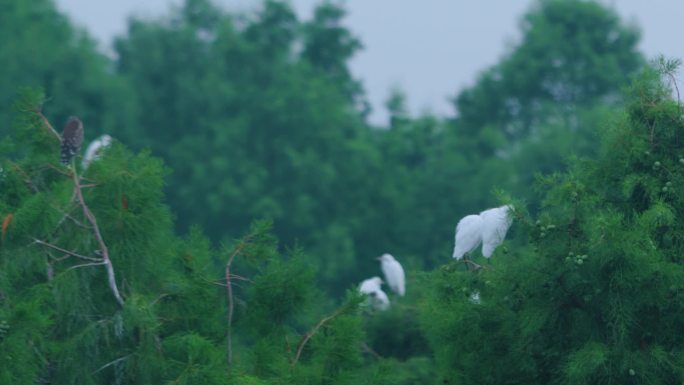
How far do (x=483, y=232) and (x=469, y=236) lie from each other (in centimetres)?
41

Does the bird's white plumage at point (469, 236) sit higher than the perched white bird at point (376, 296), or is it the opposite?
the perched white bird at point (376, 296)

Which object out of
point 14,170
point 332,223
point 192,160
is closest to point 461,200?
point 332,223

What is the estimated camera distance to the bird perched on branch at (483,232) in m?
9.05

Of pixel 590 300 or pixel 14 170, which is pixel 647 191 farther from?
pixel 14 170

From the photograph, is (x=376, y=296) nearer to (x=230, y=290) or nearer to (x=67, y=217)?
(x=230, y=290)

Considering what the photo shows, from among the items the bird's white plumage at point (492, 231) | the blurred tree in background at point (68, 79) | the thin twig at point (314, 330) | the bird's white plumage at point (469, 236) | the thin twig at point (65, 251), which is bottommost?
the thin twig at point (65, 251)

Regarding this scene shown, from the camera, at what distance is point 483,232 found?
928cm

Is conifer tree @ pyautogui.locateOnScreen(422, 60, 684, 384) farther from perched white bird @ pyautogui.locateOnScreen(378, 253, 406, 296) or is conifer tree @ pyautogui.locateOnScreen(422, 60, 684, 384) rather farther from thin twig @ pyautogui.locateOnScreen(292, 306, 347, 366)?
perched white bird @ pyautogui.locateOnScreen(378, 253, 406, 296)

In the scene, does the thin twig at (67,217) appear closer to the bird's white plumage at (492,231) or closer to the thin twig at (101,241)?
the thin twig at (101,241)

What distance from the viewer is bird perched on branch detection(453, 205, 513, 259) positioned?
9.05m

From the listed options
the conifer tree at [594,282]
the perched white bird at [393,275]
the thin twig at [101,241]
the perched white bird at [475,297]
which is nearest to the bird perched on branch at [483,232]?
the perched white bird at [475,297]

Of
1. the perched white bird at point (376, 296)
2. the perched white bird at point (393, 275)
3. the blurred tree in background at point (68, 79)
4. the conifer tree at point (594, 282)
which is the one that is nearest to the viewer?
the conifer tree at point (594, 282)

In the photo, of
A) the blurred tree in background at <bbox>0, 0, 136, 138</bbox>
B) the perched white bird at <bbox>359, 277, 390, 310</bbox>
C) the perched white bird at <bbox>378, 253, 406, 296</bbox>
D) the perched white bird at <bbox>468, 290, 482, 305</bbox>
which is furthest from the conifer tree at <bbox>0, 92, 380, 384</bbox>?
the blurred tree in background at <bbox>0, 0, 136, 138</bbox>

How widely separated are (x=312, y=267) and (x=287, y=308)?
0.83ft
